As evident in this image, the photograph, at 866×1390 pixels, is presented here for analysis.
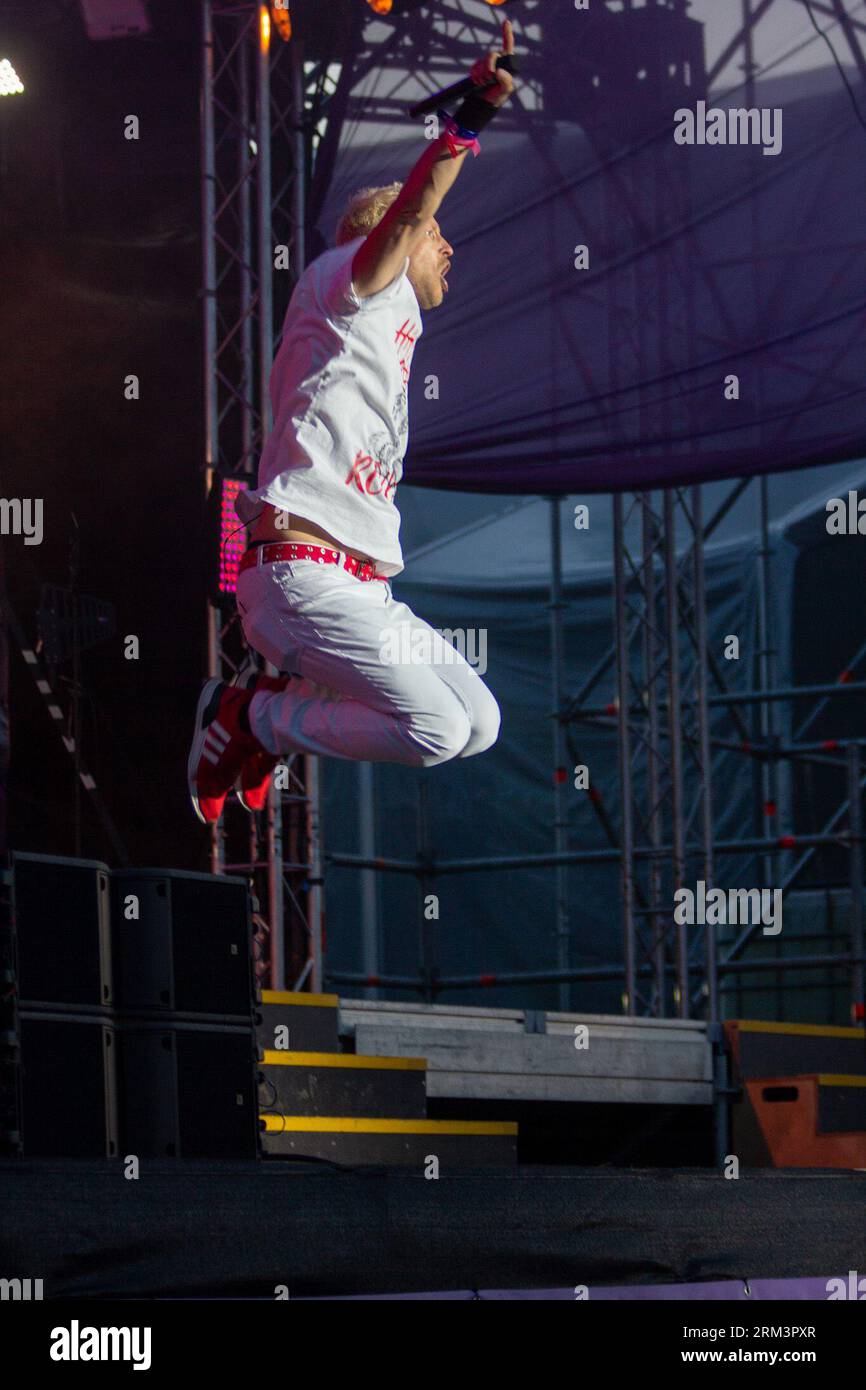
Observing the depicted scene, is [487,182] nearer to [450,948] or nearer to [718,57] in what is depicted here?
[718,57]

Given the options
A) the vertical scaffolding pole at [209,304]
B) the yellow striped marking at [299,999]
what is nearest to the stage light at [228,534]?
the vertical scaffolding pole at [209,304]

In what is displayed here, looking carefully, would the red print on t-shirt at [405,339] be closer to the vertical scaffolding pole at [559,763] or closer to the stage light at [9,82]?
the stage light at [9,82]

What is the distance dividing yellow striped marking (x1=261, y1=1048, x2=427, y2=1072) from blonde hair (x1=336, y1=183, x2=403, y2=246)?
6.27 ft

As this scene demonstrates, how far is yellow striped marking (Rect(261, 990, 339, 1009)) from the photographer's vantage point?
15.5ft

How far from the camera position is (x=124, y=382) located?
720 cm

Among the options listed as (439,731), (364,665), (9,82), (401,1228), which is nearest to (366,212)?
(364,665)

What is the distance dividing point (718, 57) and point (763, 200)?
559 mm

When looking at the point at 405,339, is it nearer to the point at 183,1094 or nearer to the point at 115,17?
the point at 183,1094

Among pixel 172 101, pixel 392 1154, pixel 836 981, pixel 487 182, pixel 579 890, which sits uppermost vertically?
pixel 172 101

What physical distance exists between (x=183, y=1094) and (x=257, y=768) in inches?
27.5

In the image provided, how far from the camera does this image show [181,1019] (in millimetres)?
3820

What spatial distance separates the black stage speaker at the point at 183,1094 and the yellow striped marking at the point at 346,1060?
39 cm

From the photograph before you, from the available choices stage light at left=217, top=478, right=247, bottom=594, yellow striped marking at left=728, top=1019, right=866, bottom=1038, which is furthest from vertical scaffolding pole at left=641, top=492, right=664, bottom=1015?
stage light at left=217, top=478, right=247, bottom=594
